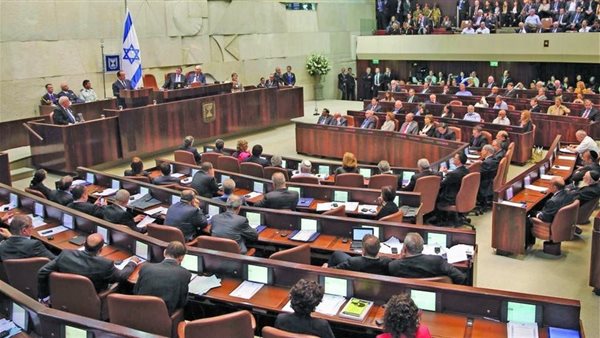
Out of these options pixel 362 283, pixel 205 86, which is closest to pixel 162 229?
pixel 362 283

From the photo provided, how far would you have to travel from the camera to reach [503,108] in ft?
45.5

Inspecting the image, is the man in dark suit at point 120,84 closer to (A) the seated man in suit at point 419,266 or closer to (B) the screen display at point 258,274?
(B) the screen display at point 258,274

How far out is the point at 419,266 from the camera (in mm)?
5113

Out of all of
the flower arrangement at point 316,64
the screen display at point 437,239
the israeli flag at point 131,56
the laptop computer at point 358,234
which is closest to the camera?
the screen display at point 437,239

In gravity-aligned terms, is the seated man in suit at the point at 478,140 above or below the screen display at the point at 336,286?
above

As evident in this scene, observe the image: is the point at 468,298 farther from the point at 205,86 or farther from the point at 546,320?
the point at 205,86

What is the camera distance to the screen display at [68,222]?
6.93m

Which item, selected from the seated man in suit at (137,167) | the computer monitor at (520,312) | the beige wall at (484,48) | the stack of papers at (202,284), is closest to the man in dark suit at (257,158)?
the seated man in suit at (137,167)

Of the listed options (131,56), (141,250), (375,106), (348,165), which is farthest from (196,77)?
(141,250)

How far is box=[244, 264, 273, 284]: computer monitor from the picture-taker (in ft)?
17.1

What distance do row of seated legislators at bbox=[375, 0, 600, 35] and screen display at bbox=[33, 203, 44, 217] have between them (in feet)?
54.1

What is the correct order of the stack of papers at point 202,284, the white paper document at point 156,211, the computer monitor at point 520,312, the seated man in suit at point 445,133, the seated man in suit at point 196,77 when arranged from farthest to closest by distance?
the seated man in suit at point 196,77, the seated man in suit at point 445,133, the white paper document at point 156,211, the stack of papers at point 202,284, the computer monitor at point 520,312

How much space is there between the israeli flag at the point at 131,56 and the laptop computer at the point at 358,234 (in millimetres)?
10286

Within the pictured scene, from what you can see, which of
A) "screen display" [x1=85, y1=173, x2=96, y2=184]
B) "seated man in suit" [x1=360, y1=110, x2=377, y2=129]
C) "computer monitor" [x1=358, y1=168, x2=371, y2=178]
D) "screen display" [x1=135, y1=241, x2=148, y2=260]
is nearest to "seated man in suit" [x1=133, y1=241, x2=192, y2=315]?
"screen display" [x1=135, y1=241, x2=148, y2=260]
